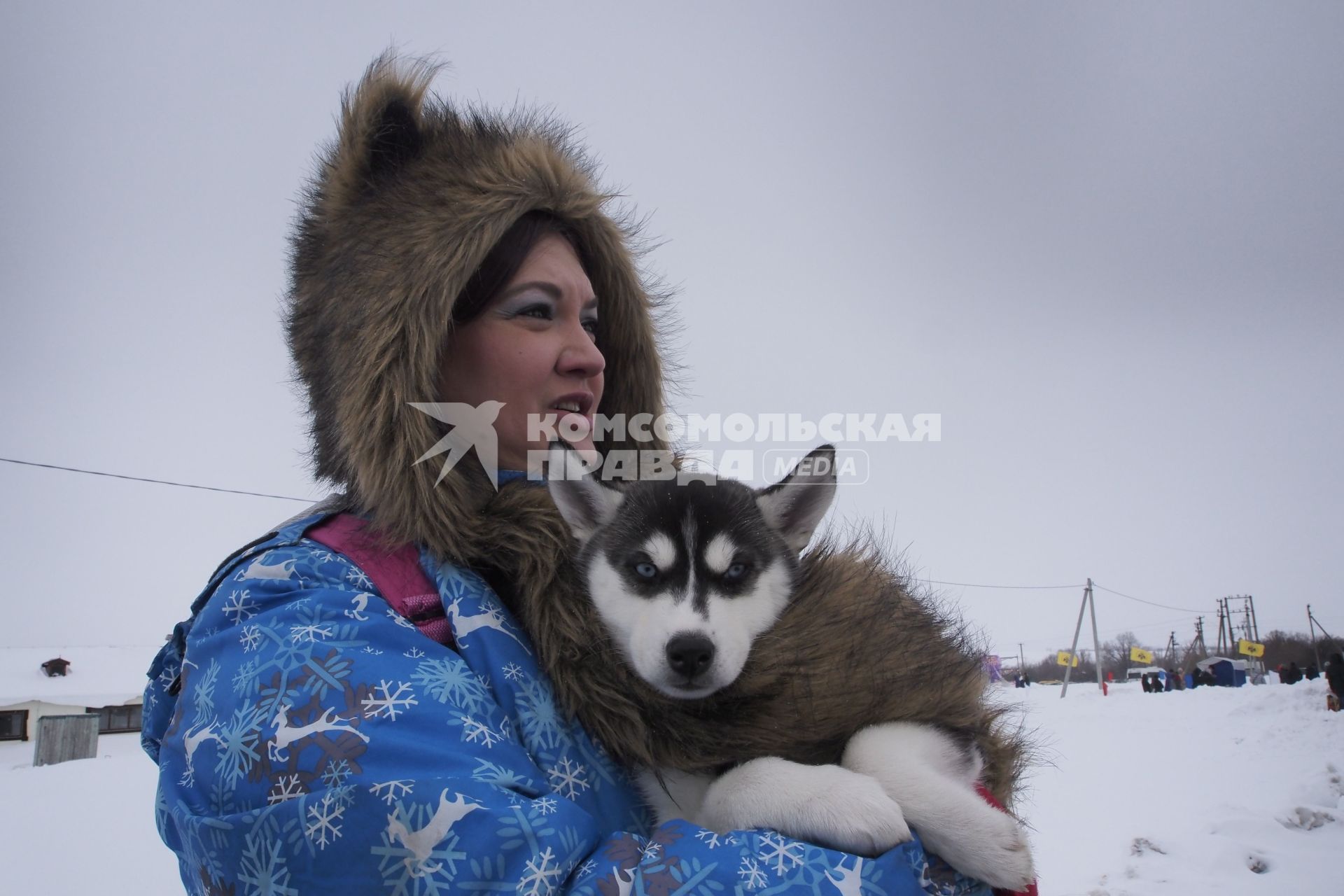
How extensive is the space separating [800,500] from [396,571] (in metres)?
1.37

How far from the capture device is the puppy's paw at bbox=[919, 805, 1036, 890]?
56.5 inches

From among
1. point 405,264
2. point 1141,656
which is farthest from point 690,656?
point 1141,656

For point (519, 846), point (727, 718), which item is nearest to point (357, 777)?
point (519, 846)

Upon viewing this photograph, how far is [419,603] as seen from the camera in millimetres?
1653

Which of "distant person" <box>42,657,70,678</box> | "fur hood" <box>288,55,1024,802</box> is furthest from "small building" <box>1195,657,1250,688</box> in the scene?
"distant person" <box>42,657,70,678</box>

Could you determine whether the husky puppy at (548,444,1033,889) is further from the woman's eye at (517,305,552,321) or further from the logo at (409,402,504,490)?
the woman's eye at (517,305,552,321)

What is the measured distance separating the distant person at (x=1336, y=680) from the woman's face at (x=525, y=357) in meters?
13.8

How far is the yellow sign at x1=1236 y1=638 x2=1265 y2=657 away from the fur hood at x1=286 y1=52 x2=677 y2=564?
73.2 ft

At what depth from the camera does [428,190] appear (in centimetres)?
234

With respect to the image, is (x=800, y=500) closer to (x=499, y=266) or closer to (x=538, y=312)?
(x=538, y=312)

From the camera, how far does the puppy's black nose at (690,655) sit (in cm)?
176

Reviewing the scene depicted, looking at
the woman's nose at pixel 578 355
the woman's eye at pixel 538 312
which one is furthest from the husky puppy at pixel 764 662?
the woman's eye at pixel 538 312

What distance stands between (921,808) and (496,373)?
5.34 feet

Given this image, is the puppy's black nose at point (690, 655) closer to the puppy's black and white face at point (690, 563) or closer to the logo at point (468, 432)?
the puppy's black and white face at point (690, 563)
